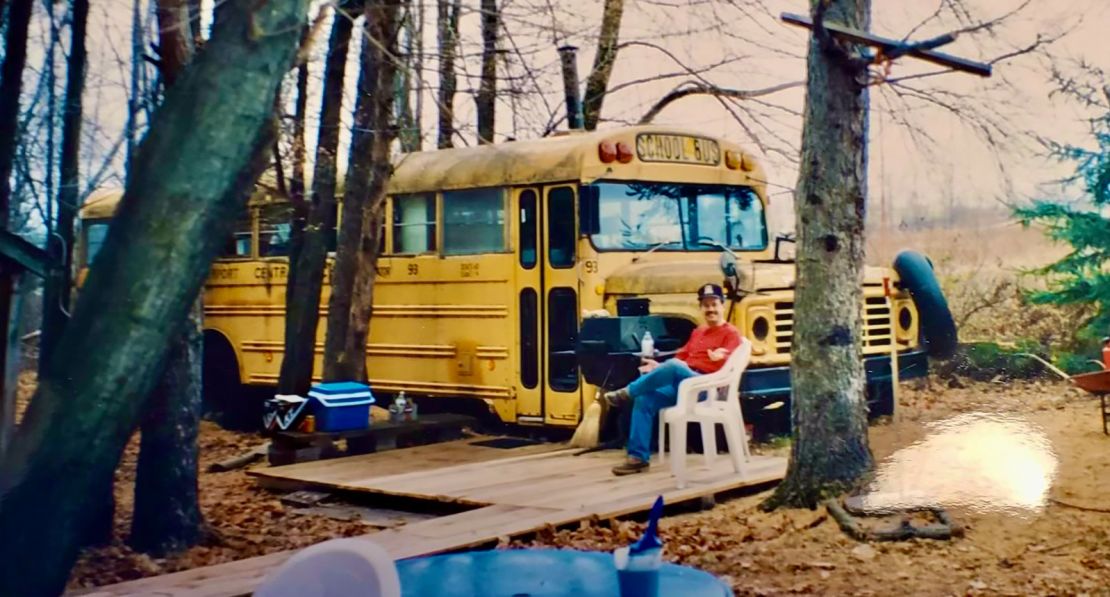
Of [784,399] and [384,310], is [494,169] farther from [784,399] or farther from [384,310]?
[784,399]

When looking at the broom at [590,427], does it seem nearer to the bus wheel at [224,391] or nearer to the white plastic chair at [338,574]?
the bus wheel at [224,391]

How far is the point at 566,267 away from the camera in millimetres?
7898

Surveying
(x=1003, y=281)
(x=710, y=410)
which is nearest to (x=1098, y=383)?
(x=1003, y=281)

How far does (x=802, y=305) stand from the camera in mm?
5789

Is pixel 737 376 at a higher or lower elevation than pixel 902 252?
lower

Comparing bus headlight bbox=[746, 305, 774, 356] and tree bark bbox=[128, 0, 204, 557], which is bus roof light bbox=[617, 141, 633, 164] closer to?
bus headlight bbox=[746, 305, 774, 356]

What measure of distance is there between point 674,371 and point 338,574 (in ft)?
15.3

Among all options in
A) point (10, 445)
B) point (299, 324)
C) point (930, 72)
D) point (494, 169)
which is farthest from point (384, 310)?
point (10, 445)

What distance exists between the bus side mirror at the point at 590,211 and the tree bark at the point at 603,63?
1723 millimetres

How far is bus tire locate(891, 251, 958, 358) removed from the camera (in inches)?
279

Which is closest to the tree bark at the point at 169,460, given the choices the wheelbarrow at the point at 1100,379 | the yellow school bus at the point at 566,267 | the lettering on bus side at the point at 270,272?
the yellow school bus at the point at 566,267

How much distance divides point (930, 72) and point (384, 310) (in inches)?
177

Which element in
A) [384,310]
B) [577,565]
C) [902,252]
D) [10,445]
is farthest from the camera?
[384,310]

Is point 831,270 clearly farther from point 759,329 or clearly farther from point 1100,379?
point 759,329
